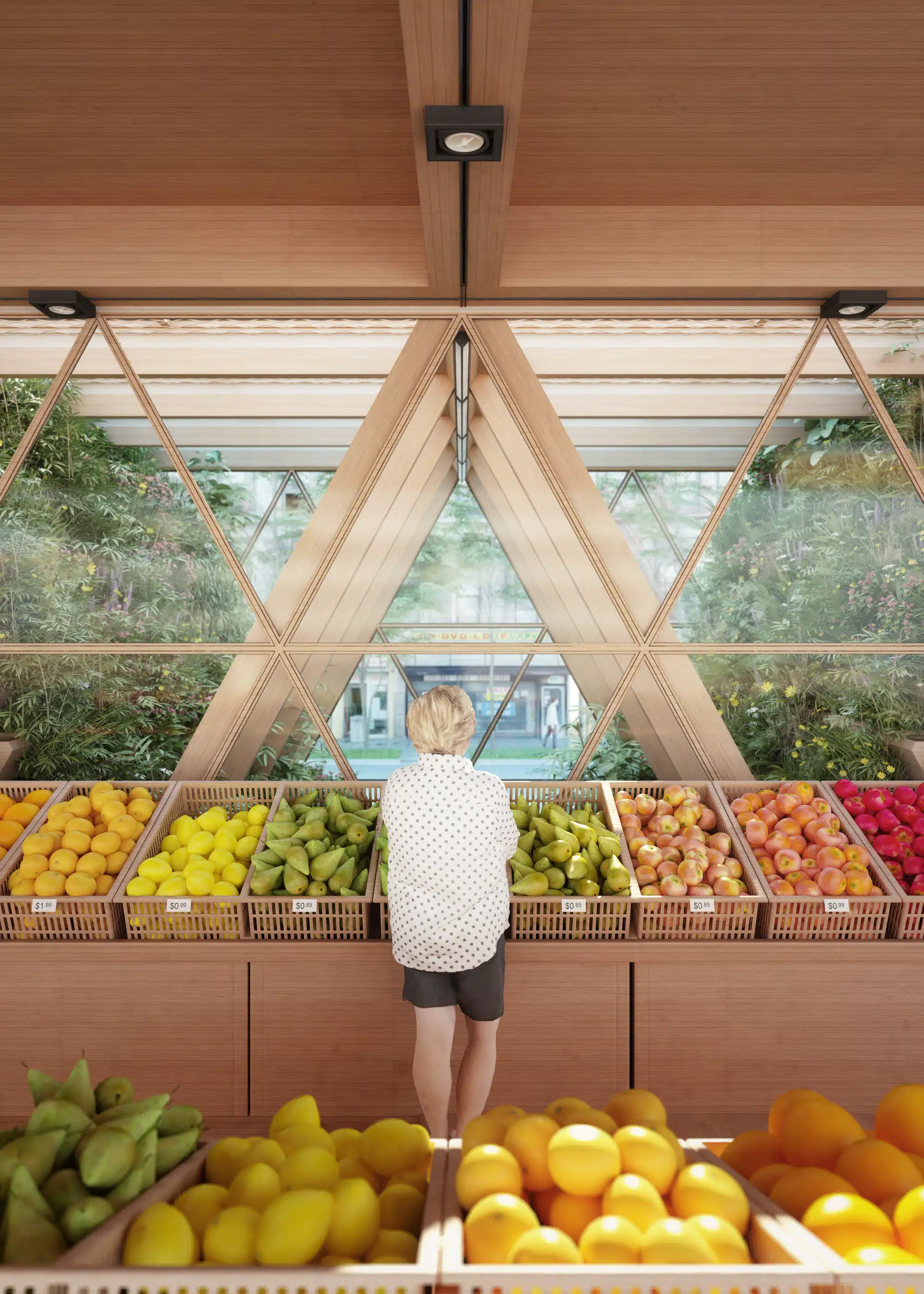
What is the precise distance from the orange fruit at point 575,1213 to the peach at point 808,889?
2.13m

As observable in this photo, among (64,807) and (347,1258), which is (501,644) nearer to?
(64,807)

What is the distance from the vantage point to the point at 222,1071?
9.47 ft

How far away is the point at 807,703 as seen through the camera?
3764 millimetres

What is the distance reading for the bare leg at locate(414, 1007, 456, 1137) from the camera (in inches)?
97.4

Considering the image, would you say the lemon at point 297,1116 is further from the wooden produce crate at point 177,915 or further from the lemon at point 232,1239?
the wooden produce crate at point 177,915

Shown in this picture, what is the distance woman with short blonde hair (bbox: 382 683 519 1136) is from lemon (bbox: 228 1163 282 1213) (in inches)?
50.0

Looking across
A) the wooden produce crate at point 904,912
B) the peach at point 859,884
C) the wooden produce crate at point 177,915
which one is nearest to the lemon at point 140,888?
the wooden produce crate at point 177,915

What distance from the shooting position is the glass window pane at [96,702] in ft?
12.3

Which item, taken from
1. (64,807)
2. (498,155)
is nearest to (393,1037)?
(64,807)

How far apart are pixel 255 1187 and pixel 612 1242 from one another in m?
0.47

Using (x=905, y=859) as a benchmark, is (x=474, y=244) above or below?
above

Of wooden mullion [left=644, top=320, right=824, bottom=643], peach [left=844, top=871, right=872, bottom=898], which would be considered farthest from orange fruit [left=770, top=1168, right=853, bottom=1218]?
wooden mullion [left=644, top=320, right=824, bottom=643]

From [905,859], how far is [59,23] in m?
3.89

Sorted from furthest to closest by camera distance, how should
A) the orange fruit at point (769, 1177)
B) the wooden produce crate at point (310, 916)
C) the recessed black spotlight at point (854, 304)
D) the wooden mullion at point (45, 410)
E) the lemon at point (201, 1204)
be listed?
the wooden mullion at point (45, 410) → the recessed black spotlight at point (854, 304) → the wooden produce crate at point (310, 916) → the orange fruit at point (769, 1177) → the lemon at point (201, 1204)
